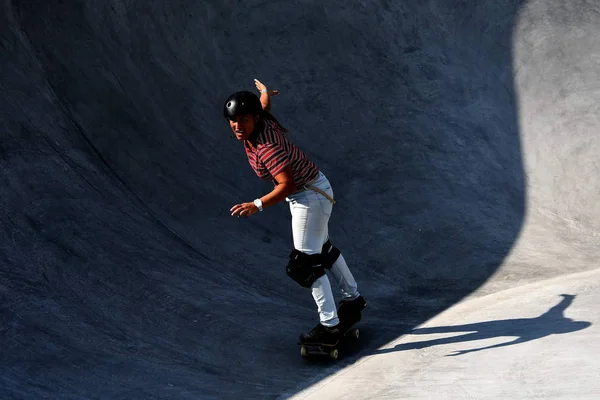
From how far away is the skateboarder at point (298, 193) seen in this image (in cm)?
534

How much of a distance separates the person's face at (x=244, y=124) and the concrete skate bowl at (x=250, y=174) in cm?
152

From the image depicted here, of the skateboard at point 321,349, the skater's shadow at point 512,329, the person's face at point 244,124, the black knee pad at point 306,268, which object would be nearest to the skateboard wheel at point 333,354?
the skateboard at point 321,349

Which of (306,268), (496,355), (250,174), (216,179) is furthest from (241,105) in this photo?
(250,174)

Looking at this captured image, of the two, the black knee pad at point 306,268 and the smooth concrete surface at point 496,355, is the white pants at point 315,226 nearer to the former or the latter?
the black knee pad at point 306,268

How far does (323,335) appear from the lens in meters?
5.73

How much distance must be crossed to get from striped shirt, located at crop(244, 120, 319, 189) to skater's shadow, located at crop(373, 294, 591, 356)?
1.31 metres

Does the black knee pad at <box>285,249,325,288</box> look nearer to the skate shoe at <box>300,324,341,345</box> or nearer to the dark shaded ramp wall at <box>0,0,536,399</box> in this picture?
the skate shoe at <box>300,324,341,345</box>

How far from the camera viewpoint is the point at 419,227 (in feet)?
25.2

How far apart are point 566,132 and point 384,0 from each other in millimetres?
2596

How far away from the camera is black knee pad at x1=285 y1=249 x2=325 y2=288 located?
18.3 ft

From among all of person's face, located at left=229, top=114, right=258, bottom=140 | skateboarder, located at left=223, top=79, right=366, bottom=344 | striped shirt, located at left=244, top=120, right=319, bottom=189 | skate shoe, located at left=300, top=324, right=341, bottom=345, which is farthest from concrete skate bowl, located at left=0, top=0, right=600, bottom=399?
person's face, located at left=229, top=114, right=258, bottom=140

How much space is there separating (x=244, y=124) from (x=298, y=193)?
0.59 m

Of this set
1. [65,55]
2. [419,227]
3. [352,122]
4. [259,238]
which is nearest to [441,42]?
[352,122]

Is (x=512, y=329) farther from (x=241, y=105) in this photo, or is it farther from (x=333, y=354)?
(x=241, y=105)
